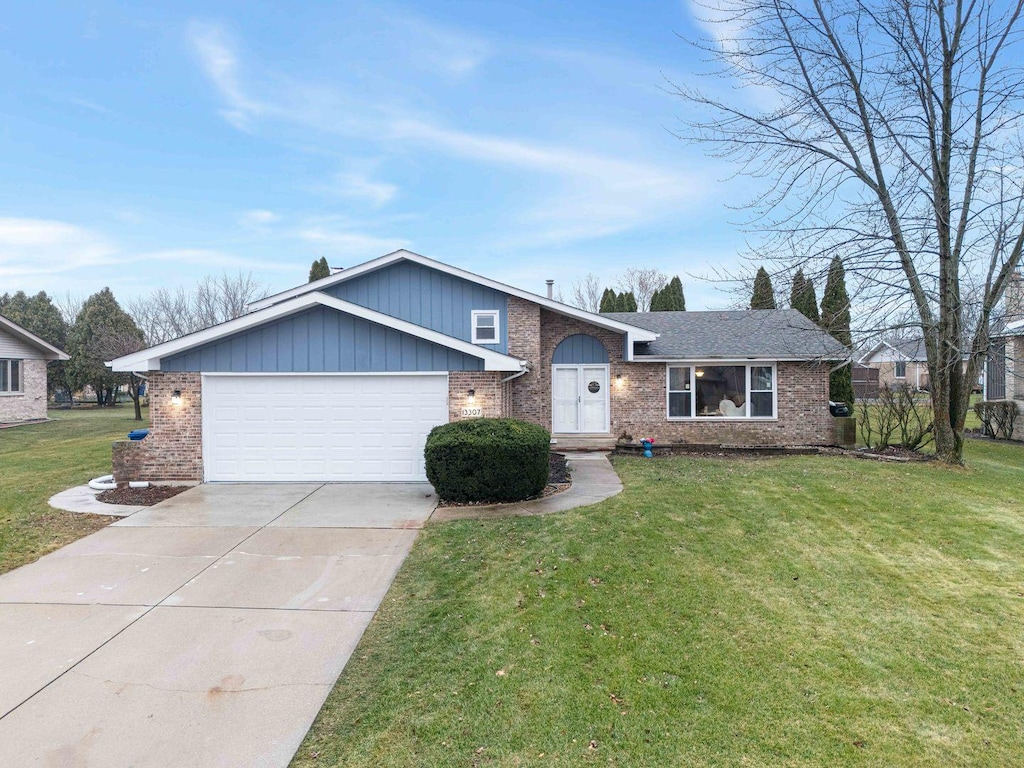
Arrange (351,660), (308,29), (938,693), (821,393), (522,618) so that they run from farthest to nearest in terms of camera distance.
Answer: (821,393), (308,29), (522,618), (351,660), (938,693)

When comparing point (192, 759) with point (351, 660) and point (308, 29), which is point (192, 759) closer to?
point (351, 660)

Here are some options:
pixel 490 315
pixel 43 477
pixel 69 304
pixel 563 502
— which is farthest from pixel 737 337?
pixel 69 304

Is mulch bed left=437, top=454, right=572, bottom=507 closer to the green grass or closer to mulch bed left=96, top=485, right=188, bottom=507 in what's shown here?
mulch bed left=96, top=485, right=188, bottom=507

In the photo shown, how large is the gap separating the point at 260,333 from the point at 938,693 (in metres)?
10.5

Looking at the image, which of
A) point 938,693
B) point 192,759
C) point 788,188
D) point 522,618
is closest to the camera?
point 192,759

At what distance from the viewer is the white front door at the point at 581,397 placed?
14938mm

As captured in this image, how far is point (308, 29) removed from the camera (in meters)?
12.8

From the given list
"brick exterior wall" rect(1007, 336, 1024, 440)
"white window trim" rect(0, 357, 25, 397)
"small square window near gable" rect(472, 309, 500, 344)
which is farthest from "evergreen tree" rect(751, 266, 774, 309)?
"white window trim" rect(0, 357, 25, 397)

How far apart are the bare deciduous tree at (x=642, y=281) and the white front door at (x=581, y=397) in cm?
3060

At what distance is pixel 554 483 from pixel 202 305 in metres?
35.4

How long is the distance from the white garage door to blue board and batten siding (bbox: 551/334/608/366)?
216 inches

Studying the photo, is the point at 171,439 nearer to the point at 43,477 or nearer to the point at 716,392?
the point at 43,477

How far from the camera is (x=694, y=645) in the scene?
13.4ft

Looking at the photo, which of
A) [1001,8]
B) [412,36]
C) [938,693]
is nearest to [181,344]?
[412,36]
